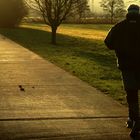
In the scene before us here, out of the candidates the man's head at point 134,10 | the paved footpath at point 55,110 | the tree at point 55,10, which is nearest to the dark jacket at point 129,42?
the man's head at point 134,10

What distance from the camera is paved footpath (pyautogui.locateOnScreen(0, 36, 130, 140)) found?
719cm

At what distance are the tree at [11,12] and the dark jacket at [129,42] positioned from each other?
126 feet

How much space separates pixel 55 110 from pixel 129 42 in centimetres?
211

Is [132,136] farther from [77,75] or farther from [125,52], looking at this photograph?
[77,75]

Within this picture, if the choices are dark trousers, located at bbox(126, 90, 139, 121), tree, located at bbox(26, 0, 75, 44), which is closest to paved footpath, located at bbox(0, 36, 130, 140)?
dark trousers, located at bbox(126, 90, 139, 121)

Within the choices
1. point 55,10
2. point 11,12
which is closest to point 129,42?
point 55,10

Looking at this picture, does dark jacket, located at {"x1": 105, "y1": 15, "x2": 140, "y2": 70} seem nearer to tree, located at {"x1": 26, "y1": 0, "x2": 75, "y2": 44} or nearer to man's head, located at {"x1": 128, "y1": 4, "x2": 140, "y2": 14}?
man's head, located at {"x1": 128, "y1": 4, "x2": 140, "y2": 14}

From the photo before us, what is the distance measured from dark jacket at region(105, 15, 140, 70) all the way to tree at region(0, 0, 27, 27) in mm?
38550

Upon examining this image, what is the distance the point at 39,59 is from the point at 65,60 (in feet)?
3.10

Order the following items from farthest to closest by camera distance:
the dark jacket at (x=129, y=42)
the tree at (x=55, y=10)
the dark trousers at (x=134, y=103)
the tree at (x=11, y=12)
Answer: the tree at (x=11, y=12) < the tree at (x=55, y=10) < the dark trousers at (x=134, y=103) < the dark jacket at (x=129, y=42)

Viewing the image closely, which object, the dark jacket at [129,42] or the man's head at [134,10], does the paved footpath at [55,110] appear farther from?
the man's head at [134,10]

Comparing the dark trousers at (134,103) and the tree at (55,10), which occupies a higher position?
the dark trousers at (134,103)

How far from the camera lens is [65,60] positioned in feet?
56.6

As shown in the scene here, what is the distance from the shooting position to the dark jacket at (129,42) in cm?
704
